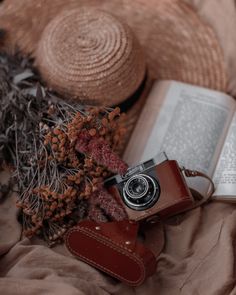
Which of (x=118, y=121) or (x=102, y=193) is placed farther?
(x=118, y=121)

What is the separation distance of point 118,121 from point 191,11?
1.06 ft

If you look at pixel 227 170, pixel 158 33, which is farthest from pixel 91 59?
pixel 227 170

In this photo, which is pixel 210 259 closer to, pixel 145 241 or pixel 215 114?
pixel 145 241

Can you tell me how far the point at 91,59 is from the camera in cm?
103

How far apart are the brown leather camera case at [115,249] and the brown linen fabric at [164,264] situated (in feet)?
0.08

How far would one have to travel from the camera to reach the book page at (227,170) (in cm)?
98

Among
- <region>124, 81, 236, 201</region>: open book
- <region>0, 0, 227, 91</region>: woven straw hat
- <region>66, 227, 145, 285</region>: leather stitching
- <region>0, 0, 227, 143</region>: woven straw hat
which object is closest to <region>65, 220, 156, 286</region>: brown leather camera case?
<region>66, 227, 145, 285</region>: leather stitching

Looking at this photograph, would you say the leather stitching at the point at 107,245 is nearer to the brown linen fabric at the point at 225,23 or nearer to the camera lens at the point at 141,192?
the camera lens at the point at 141,192

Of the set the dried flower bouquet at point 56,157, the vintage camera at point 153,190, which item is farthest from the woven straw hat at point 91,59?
the vintage camera at point 153,190

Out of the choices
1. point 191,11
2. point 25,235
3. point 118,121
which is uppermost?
point 191,11

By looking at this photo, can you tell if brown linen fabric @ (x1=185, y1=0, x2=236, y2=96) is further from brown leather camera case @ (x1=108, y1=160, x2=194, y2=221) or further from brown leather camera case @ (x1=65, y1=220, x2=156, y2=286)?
A: brown leather camera case @ (x1=65, y1=220, x2=156, y2=286)

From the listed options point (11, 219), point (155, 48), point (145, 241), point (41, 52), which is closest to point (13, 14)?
point (41, 52)

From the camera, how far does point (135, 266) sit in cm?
88

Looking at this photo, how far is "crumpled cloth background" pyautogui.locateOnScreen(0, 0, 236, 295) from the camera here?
2.81 feet
